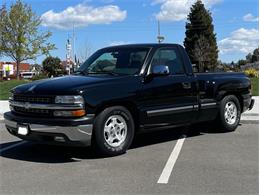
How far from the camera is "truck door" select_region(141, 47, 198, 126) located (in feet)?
24.4

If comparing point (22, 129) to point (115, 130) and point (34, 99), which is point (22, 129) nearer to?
point (34, 99)

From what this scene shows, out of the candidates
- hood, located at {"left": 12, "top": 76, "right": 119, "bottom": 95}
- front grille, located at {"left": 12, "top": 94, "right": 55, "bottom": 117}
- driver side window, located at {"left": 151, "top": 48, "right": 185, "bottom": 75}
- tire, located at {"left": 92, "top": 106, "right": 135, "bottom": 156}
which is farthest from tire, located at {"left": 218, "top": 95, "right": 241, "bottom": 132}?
front grille, located at {"left": 12, "top": 94, "right": 55, "bottom": 117}

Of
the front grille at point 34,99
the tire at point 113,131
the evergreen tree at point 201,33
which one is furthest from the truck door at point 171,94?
the evergreen tree at point 201,33

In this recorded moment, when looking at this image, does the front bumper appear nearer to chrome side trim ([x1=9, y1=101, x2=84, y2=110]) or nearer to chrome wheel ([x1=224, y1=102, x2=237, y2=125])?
chrome side trim ([x1=9, y1=101, x2=84, y2=110])

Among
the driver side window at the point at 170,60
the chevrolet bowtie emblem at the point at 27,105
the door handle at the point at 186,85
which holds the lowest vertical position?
the chevrolet bowtie emblem at the point at 27,105

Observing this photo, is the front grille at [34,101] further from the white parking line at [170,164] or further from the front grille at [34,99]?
the white parking line at [170,164]

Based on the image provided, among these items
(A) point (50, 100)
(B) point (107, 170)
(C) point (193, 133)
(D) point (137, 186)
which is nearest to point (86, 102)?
(A) point (50, 100)

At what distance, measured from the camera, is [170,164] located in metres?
6.48

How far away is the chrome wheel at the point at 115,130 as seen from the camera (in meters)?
6.88

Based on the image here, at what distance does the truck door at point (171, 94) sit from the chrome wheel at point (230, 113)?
130 centimetres

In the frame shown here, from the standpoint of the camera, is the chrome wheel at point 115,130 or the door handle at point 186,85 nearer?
the chrome wheel at point 115,130

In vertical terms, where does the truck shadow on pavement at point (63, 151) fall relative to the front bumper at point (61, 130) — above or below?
below

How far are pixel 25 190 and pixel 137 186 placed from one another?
4.31 feet

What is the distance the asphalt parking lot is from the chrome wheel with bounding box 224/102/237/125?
2.09ft
